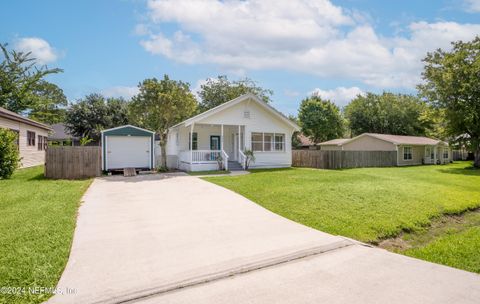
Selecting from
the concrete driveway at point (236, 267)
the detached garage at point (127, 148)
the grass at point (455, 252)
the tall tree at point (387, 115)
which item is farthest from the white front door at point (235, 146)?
the tall tree at point (387, 115)

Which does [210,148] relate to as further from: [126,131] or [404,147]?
[404,147]

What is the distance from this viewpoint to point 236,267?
4039 millimetres

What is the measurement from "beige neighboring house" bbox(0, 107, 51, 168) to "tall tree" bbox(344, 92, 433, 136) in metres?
42.2

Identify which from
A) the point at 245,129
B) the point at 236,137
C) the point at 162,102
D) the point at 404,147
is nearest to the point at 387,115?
the point at 404,147

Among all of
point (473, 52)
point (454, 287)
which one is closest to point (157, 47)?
point (454, 287)

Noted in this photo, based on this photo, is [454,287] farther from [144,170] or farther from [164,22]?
[144,170]

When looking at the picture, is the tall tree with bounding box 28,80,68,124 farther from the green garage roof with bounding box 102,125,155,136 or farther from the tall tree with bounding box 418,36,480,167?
the tall tree with bounding box 418,36,480,167

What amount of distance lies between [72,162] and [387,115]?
4430 cm

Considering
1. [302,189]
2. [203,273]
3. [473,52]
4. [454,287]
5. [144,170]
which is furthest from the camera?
[473,52]

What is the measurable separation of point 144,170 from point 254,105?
29.2 ft

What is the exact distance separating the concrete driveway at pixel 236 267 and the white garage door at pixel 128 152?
11.3 meters

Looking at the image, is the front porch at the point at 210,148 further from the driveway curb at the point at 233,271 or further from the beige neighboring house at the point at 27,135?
the driveway curb at the point at 233,271

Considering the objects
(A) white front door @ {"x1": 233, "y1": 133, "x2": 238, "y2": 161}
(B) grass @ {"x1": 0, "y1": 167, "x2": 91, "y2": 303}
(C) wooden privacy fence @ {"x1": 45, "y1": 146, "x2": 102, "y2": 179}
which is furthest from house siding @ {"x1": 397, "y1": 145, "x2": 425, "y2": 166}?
(B) grass @ {"x1": 0, "y1": 167, "x2": 91, "y2": 303}

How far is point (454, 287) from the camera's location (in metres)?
3.54
